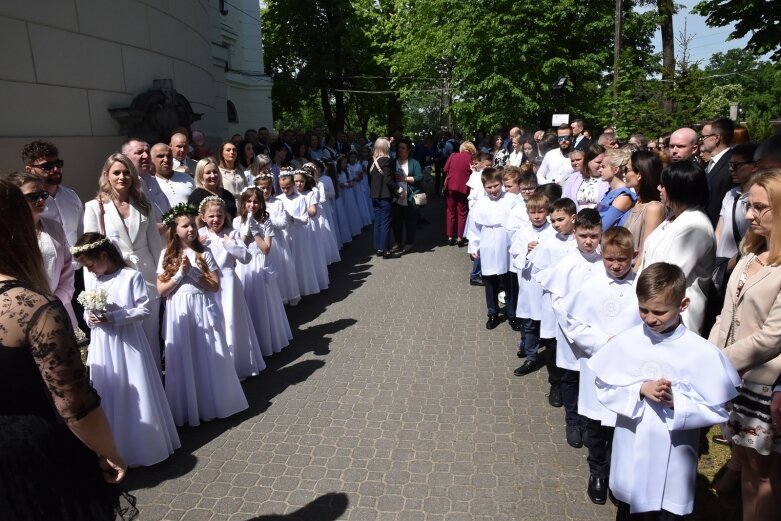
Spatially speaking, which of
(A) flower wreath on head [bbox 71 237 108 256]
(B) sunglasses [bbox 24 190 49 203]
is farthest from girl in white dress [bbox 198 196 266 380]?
(A) flower wreath on head [bbox 71 237 108 256]

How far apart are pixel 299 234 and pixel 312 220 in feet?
2.14

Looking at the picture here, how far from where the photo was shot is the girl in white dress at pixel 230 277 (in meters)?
5.80

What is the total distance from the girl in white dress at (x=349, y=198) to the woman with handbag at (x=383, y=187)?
185 centimetres

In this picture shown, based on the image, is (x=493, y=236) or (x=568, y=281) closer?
(x=568, y=281)

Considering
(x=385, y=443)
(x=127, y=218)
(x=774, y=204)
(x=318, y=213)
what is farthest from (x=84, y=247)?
(x=318, y=213)

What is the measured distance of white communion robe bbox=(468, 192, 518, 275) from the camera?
7.10 meters

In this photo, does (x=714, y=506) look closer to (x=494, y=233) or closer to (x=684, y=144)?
(x=684, y=144)

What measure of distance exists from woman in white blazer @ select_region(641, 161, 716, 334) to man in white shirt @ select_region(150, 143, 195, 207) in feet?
15.6

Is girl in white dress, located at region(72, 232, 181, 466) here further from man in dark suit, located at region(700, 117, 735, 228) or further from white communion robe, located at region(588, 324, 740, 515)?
man in dark suit, located at region(700, 117, 735, 228)

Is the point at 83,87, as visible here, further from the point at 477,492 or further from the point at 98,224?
the point at 477,492

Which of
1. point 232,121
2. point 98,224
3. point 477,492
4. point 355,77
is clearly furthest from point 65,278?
point 355,77

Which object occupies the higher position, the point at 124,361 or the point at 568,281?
the point at 568,281

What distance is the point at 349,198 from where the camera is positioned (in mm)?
14172

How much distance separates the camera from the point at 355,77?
122 feet
